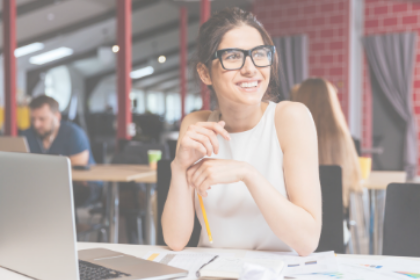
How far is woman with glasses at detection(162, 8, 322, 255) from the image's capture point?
117 centimetres

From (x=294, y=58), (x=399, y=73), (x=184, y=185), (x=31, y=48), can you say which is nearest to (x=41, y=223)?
(x=184, y=185)

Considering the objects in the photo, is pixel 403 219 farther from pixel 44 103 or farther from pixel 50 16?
pixel 50 16

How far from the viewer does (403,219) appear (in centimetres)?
136

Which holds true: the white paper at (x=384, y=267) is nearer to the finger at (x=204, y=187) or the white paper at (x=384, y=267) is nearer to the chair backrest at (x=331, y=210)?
the finger at (x=204, y=187)

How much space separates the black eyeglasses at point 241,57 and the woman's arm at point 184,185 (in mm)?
189

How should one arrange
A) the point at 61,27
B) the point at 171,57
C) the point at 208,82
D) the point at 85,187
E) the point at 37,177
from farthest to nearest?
1. the point at 171,57
2. the point at 61,27
3. the point at 85,187
4. the point at 208,82
5. the point at 37,177

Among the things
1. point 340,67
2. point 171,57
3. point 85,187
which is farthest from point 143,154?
point 171,57

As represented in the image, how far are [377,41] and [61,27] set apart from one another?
708 centimetres

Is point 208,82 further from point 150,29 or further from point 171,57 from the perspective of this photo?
point 171,57

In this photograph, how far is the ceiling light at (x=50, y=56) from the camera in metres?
13.4

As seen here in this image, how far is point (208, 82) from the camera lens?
1421 mm

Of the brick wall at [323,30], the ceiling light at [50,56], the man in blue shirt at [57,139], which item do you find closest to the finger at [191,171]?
the man in blue shirt at [57,139]

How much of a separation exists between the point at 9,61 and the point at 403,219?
471cm

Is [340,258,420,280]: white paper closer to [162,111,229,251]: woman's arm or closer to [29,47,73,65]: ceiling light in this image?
[162,111,229,251]: woman's arm
